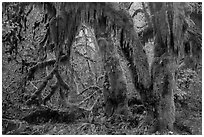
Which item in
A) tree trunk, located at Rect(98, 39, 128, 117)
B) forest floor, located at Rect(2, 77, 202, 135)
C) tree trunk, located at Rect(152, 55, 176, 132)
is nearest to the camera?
tree trunk, located at Rect(152, 55, 176, 132)

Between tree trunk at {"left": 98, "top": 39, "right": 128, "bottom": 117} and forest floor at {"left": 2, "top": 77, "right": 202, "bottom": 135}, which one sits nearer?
forest floor at {"left": 2, "top": 77, "right": 202, "bottom": 135}

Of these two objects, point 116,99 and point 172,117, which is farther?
point 116,99

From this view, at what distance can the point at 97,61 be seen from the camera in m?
13.6

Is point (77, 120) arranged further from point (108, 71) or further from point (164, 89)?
point (164, 89)

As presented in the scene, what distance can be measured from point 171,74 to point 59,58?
134 inches

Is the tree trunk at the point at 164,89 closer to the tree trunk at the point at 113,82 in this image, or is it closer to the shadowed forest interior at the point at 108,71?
the shadowed forest interior at the point at 108,71

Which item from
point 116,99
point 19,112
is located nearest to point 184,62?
point 116,99

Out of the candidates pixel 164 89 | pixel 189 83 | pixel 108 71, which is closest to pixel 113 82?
pixel 108 71

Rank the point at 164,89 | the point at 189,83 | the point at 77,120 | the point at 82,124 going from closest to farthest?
the point at 164,89
the point at 82,124
the point at 77,120
the point at 189,83

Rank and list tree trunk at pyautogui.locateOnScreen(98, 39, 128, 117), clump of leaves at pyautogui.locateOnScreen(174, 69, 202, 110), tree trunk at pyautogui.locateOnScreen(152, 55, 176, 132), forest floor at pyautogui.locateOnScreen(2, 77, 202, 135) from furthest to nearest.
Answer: clump of leaves at pyautogui.locateOnScreen(174, 69, 202, 110)
tree trunk at pyautogui.locateOnScreen(98, 39, 128, 117)
forest floor at pyautogui.locateOnScreen(2, 77, 202, 135)
tree trunk at pyautogui.locateOnScreen(152, 55, 176, 132)

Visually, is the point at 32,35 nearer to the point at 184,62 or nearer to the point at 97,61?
the point at 97,61

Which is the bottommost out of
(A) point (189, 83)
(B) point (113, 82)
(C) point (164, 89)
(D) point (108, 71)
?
(C) point (164, 89)

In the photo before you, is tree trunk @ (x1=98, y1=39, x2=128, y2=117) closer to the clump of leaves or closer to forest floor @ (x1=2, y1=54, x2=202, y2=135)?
forest floor @ (x1=2, y1=54, x2=202, y2=135)

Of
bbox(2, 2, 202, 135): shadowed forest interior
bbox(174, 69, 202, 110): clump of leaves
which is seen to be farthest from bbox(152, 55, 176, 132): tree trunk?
bbox(174, 69, 202, 110): clump of leaves
